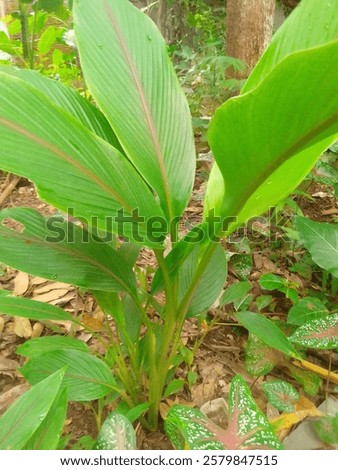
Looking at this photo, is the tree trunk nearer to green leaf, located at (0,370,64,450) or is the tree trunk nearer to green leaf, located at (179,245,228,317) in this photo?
green leaf, located at (179,245,228,317)

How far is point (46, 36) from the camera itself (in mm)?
2012

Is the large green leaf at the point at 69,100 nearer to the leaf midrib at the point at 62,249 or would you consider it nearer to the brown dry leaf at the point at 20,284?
the leaf midrib at the point at 62,249

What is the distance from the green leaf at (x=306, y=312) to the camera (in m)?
0.90

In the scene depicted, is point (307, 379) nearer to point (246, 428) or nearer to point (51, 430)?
point (246, 428)

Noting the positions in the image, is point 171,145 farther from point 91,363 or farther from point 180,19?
point 180,19

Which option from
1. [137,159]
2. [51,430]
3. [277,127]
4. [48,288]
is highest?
[277,127]

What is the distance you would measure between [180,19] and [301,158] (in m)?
3.07

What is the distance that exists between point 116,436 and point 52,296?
0.69 metres

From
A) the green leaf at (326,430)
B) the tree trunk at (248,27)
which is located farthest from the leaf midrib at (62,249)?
the tree trunk at (248,27)

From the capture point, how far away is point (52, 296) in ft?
3.87

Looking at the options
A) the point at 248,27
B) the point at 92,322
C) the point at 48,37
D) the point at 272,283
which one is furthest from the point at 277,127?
the point at 48,37

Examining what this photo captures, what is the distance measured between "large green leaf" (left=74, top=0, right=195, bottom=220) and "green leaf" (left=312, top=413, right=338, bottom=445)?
467 millimetres

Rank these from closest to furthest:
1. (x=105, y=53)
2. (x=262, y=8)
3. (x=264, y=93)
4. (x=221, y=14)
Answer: (x=264, y=93) → (x=105, y=53) → (x=262, y=8) → (x=221, y=14)

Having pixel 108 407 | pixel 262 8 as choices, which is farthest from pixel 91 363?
pixel 262 8
